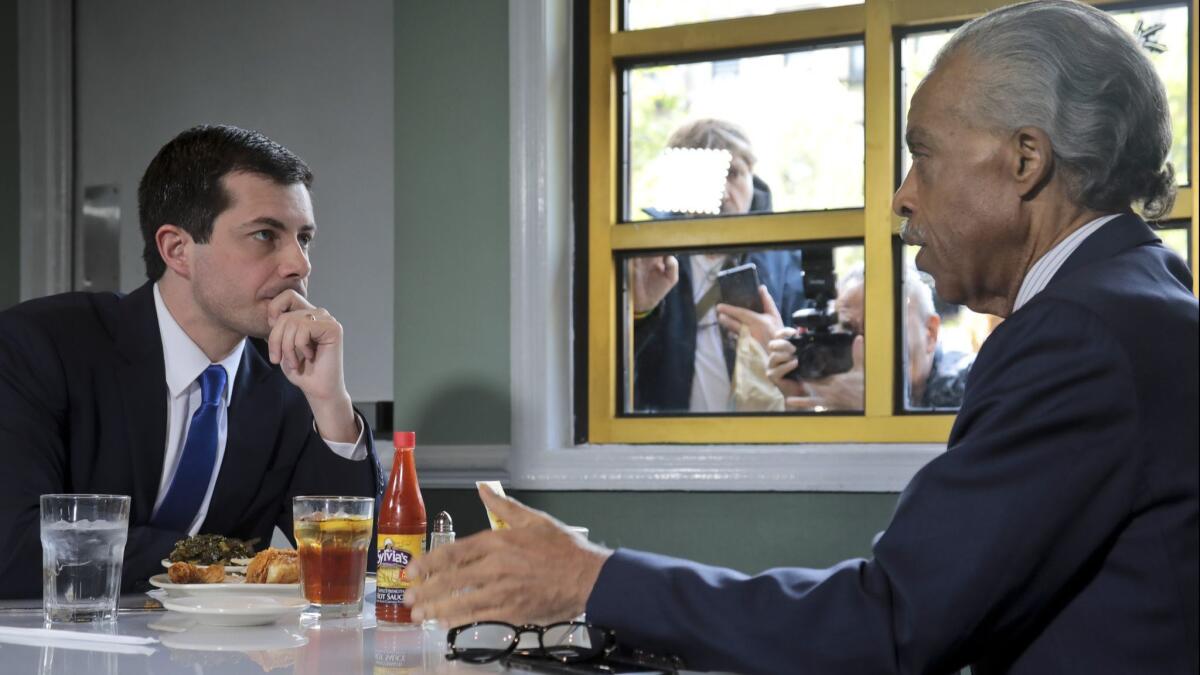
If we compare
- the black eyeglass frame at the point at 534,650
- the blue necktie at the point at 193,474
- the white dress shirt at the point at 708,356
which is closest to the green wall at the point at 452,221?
the white dress shirt at the point at 708,356

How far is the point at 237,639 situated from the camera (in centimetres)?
138

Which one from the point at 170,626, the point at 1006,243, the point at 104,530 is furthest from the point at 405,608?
the point at 1006,243

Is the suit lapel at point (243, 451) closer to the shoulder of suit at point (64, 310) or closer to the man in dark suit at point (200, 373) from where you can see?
the man in dark suit at point (200, 373)

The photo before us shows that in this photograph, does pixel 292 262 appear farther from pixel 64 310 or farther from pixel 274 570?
pixel 274 570

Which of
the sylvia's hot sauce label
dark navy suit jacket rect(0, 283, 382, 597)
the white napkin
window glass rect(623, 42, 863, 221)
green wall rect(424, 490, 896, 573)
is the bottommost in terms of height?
green wall rect(424, 490, 896, 573)

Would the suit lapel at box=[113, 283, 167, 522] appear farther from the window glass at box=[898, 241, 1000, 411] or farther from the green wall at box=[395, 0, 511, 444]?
the window glass at box=[898, 241, 1000, 411]

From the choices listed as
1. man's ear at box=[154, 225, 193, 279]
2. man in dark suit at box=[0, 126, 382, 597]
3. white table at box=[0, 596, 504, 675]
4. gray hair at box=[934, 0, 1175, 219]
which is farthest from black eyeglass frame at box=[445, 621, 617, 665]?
man's ear at box=[154, 225, 193, 279]

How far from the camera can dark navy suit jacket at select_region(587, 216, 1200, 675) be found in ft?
3.64

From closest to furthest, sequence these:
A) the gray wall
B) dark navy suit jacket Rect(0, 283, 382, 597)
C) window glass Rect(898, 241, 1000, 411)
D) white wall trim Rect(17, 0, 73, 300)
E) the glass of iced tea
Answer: the glass of iced tea → dark navy suit jacket Rect(0, 283, 382, 597) → window glass Rect(898, 241, 1000, 411) → the gray wall → white wall trim Rect(17, 0, 73, 300)

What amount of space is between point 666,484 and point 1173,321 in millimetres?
1654

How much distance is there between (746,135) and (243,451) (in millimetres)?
1307

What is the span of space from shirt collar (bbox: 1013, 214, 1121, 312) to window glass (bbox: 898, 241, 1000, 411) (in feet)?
4.40

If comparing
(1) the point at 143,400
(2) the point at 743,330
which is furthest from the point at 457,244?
(1) the point at 143,400

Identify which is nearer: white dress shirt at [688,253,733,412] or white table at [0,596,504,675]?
white table at [0,596,504,675]
